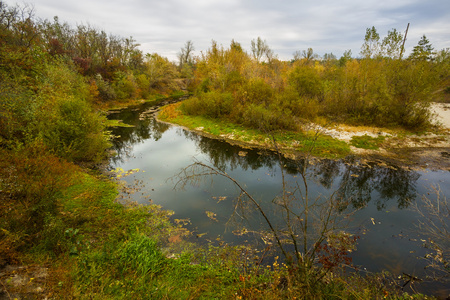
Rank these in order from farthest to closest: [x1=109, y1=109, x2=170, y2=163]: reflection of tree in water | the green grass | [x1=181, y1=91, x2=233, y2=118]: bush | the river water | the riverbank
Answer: [x1=181, y1=91, x2=233, y2=118]: bush → the green grass → [x1=109, y1=109, x2=170, y2=163]: reflection of tree in water → the riverbank → the river water

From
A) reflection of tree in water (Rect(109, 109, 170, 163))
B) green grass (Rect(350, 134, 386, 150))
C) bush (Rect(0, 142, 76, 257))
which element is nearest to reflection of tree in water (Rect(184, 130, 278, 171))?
reflection of tree in water (Rect(109, 109, 170, 163))

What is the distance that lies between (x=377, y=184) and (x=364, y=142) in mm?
6519

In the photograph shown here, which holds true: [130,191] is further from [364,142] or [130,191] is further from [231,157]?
[364,142]

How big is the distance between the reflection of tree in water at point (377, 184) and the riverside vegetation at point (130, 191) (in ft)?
10.0

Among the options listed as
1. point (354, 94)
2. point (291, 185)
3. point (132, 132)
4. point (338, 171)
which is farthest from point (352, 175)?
point (132, 132)

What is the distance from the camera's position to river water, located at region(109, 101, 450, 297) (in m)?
→ 7.20

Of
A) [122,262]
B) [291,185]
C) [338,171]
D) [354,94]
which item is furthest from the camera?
[354,94]

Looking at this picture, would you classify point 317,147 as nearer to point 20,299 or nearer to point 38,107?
point 20,299

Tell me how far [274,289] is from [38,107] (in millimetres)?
13481

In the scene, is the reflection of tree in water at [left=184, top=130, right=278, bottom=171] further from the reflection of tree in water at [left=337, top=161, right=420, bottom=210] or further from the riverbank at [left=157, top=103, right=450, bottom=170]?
the reflection of tree in water at [left=337, top=161, right=420, bottom=210]

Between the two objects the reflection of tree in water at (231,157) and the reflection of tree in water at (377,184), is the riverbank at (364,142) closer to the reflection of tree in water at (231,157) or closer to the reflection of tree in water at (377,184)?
the reflection of tree in water at (231,157)

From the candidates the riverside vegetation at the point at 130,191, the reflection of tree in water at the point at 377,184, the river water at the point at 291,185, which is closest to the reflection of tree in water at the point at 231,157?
the river water at the point at 291,185

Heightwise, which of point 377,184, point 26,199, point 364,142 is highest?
point 26,199

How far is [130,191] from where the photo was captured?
10.2 metres
